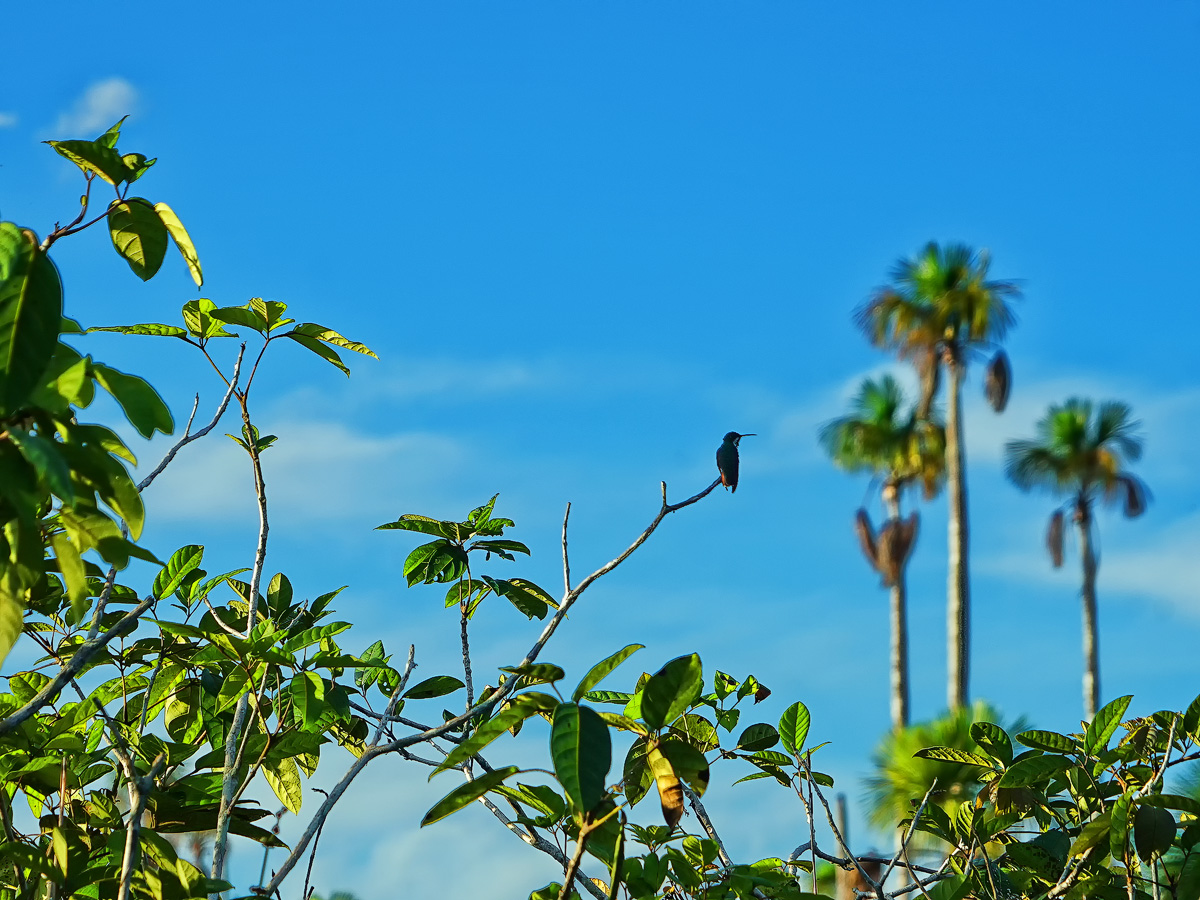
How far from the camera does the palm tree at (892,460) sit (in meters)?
26.5

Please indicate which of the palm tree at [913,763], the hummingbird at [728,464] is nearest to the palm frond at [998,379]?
the palm tree at [913,763]

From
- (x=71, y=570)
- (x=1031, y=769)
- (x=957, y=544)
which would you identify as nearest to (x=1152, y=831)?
(x=1031, y=769)

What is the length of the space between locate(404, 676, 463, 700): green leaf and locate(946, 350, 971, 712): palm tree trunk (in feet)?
80.3

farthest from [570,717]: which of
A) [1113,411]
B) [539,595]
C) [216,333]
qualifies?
[1113,411]

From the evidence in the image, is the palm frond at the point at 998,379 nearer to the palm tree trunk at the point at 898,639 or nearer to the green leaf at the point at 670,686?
the palm tree trunk at the point at 898,639

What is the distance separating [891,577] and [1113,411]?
6349mm

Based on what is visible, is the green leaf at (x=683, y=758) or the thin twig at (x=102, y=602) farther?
the thin twig at (x=102, y=602)

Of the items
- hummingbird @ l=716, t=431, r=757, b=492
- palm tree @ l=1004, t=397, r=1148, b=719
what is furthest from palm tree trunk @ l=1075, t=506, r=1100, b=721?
hummingbird @ l=716, t=431, r=757, b=492

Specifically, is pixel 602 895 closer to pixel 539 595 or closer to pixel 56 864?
pixel 539 595

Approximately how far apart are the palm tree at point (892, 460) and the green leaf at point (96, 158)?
25.3 meters

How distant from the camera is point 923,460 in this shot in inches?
1052

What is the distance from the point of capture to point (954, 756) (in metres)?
2.82

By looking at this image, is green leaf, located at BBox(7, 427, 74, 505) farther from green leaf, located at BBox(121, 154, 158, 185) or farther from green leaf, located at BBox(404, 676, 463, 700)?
green leaf, located at BBox(404, 676, 463, 700)

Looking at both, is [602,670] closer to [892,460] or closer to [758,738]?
[758,738]
